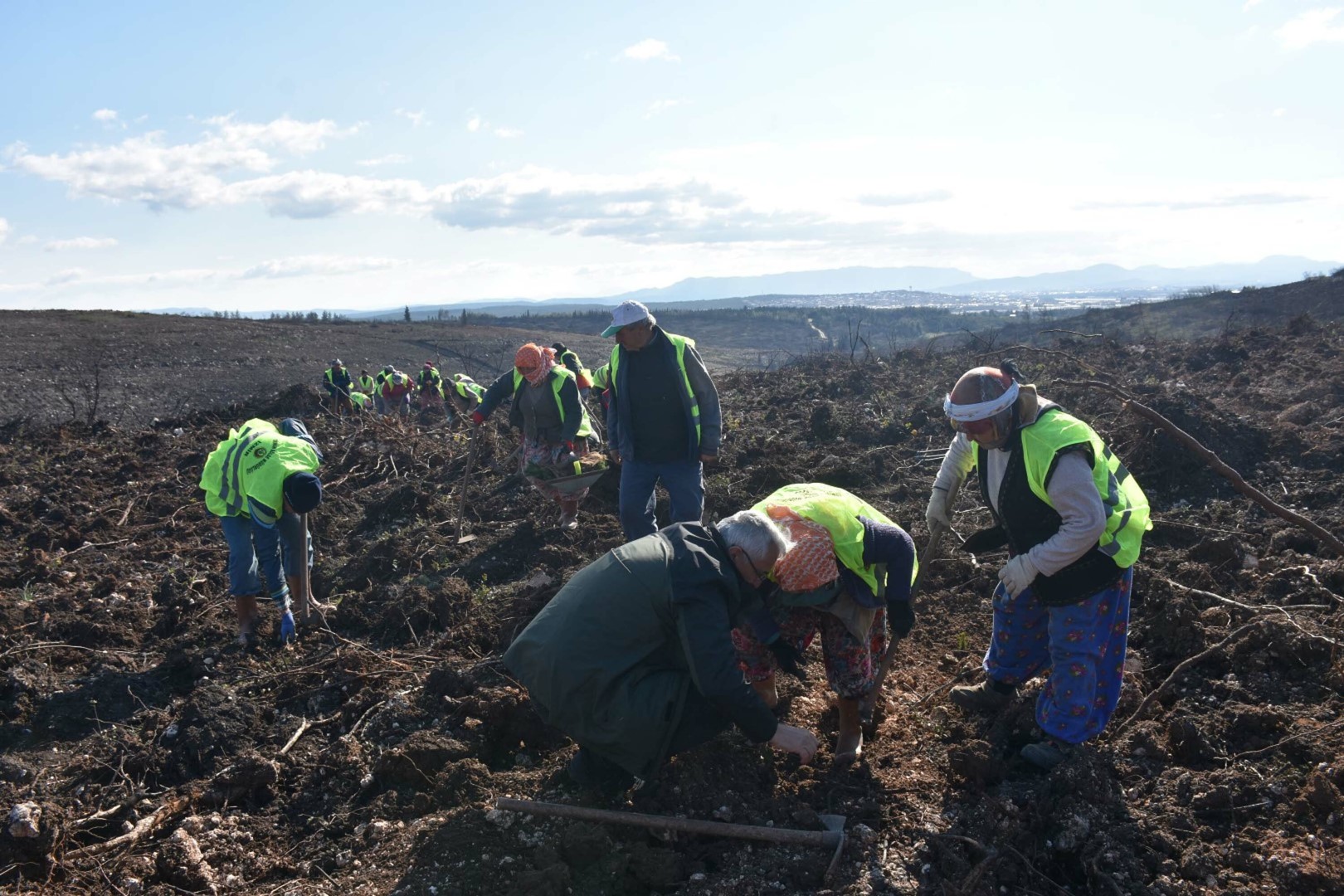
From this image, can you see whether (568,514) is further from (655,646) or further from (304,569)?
(655,646)

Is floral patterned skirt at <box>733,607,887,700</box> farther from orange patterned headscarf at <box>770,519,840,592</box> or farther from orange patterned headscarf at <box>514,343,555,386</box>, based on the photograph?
orange patterned headscarf at <box>514,343,555,386</box>

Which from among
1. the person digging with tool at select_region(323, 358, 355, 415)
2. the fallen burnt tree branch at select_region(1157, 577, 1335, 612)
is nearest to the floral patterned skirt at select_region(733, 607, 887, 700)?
the fallen burnt tree branch at select_region(1157, 577, 1335, 612)

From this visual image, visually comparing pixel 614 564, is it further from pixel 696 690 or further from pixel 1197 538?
pixel 1197 538

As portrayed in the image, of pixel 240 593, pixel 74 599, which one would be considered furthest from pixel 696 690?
pixel 74 599

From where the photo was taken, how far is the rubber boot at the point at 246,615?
16.6 ft

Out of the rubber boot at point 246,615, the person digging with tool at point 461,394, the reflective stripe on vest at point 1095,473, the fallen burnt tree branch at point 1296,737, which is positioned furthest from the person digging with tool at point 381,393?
the fallen burnt tree branch at point 1296,737

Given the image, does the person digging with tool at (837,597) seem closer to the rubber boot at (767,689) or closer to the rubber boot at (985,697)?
the rubber boot at (767,689)

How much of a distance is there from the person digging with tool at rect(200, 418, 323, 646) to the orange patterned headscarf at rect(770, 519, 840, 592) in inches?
109

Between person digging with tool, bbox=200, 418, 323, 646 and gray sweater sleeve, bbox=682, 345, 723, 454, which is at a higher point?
gray sweater sleeve, bbox=682, 345, 723, 454

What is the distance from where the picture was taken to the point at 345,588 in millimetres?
6492

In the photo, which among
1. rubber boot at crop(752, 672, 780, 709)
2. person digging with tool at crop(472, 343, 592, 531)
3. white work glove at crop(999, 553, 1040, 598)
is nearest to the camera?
white work glove at crop(999, 553, 1040, 598)

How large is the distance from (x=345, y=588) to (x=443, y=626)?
155 cm

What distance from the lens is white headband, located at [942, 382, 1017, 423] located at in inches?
117

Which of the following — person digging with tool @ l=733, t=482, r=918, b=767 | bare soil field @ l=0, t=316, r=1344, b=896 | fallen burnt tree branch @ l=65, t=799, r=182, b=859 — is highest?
person digging with tool @ l=733, t=482, r=918, b=767
